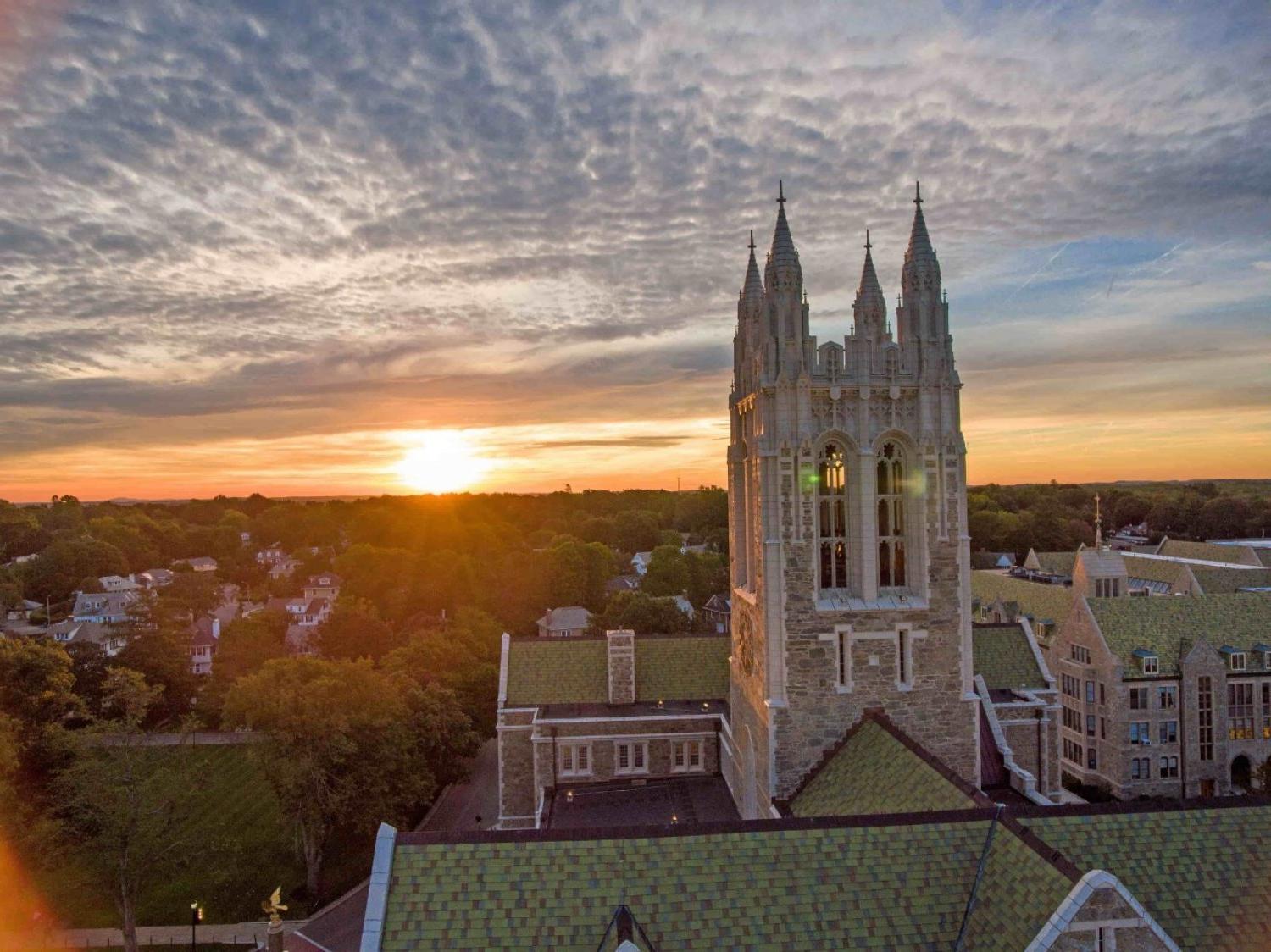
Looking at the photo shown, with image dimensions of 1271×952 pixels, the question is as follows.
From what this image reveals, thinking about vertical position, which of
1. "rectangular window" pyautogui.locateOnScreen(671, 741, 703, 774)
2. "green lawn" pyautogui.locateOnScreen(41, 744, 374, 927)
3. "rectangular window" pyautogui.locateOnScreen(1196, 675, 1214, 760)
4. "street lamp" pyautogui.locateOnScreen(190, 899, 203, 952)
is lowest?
"green lawn" pyautogui.locateOnScreen(41, 744, 374, 927)

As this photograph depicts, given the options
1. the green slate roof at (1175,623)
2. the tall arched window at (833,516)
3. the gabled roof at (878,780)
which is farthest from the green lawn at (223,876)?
the green slate roof at (1175,623)

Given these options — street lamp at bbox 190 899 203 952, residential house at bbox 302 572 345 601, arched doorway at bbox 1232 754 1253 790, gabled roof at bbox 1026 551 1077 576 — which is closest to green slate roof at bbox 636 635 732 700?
street lamp at bbox 190 899 203 952

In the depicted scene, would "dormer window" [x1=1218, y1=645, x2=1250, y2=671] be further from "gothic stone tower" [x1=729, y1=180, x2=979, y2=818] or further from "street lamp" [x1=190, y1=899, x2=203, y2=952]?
"street lamp" [x1=190, y1=899, x2=203, y2=952]

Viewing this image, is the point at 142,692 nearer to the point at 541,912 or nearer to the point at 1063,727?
the point at 541,912

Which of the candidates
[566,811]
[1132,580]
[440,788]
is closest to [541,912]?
[566,811]

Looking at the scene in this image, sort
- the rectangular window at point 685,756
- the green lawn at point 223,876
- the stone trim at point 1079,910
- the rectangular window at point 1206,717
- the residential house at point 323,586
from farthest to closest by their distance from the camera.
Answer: the residential house at point 323,586, the rectangular window at point 1206,717, the green lawn at point 223,876, the rectangular window at point 685,756, the stone trim at point 1079,910

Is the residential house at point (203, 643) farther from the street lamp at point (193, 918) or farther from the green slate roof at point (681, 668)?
the green slate roof at point (681, 668)

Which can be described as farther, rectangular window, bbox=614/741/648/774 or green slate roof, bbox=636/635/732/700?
green slate roof, bbox=636/635/732/700
